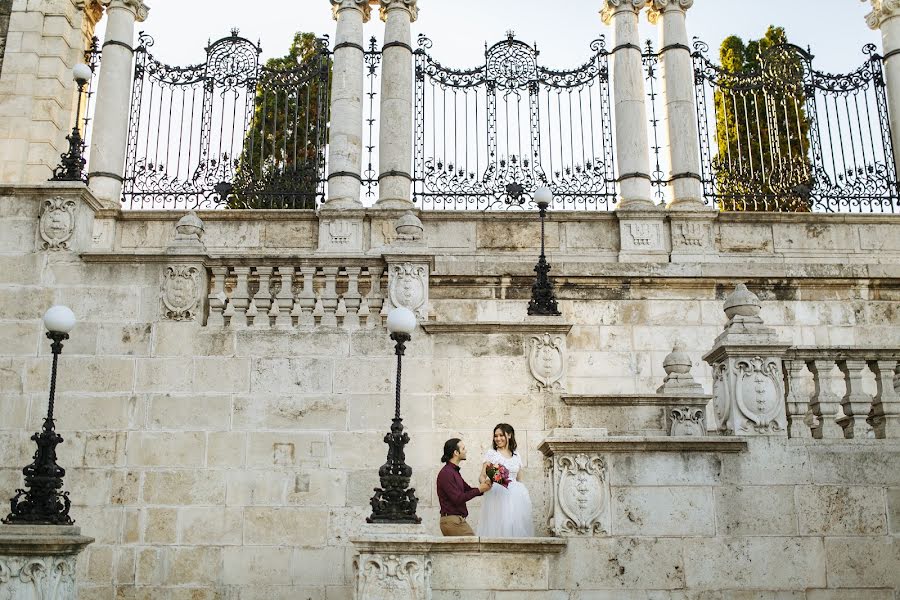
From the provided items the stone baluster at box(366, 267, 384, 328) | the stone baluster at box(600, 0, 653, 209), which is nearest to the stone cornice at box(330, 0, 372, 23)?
the stone baluster at box(600, 0, 653, 209)

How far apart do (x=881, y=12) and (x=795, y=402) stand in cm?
1193

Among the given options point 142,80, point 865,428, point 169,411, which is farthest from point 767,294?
point 142,80

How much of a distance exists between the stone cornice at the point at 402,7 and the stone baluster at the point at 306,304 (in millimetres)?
8708

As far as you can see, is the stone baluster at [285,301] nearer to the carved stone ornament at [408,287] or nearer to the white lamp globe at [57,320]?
the carved stone ornament at [408,287]

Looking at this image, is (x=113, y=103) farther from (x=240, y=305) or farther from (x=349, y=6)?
(x=240, y=305)

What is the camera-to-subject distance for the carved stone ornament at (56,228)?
10.6m

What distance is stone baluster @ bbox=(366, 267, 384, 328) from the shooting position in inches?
408

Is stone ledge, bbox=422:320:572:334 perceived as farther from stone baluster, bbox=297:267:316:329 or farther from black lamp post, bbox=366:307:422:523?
black lamp post, bbox=366:307:422:523

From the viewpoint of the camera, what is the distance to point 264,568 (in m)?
9.40

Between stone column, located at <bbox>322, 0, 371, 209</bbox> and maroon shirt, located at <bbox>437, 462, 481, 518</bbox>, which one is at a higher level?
stone column, located at <bbox>322, 0, 371, 209</bbox>

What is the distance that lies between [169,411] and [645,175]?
978cm

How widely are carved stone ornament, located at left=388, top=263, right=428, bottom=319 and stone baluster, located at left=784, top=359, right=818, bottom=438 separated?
13.1 feet

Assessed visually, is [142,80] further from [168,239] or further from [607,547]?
[607,547]

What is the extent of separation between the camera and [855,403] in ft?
28.2
